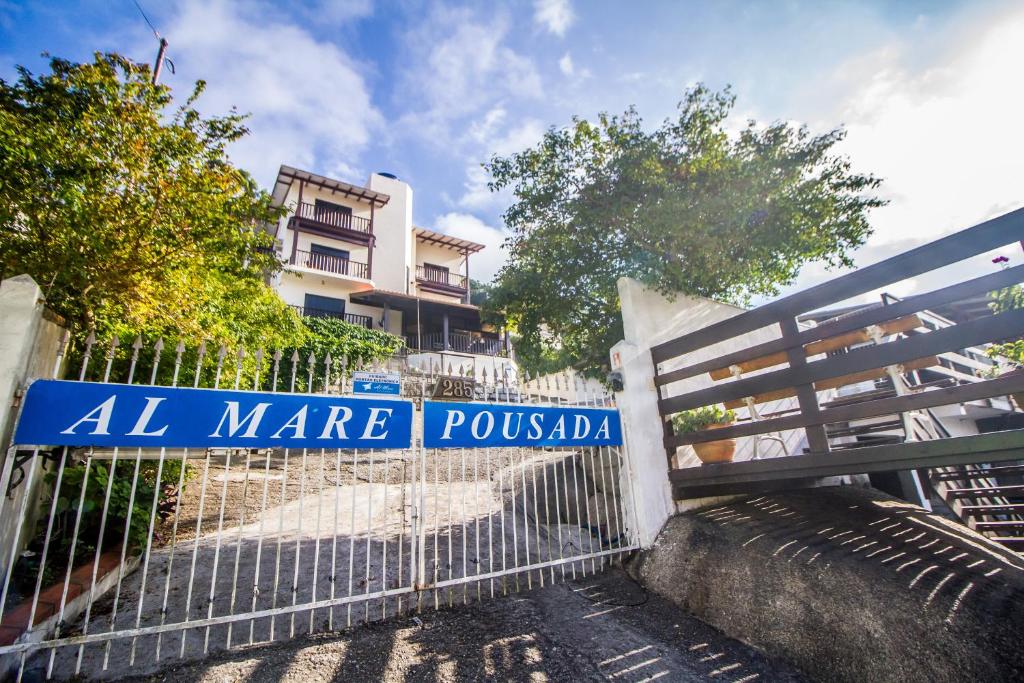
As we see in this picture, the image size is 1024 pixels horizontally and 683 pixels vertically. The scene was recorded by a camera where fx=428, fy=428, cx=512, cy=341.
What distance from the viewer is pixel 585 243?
792 cm

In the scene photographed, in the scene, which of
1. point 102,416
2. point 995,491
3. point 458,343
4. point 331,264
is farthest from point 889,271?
point 331,264

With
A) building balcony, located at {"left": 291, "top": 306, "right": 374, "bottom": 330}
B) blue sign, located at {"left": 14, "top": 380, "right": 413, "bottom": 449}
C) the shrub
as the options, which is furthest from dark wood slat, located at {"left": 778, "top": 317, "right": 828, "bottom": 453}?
building balcony, located at {"left": 291, "top": 306, "right": 374, "bottom": 330}

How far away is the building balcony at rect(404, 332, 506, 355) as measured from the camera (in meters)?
24.5

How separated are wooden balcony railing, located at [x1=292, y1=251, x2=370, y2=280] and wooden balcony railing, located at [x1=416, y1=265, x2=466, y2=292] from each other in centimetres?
369

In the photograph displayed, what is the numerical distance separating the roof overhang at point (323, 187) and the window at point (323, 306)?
5.17 m

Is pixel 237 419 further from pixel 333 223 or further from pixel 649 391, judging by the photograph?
pixel 333 223

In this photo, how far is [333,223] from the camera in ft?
79.0

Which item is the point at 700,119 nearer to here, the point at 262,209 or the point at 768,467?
the point at 768,467

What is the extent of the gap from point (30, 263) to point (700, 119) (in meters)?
8.96

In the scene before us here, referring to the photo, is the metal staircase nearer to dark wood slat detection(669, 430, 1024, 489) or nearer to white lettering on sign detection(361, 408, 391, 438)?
dark wood slat detection(669, 430, 1024, 489)

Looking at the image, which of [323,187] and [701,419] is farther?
[323,187]

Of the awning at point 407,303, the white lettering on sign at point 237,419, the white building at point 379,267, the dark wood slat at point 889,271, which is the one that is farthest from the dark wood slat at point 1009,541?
the awning at point 407,303

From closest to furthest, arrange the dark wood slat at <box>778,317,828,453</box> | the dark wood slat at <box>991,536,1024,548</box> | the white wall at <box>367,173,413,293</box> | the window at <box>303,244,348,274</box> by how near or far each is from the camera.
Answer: the dark wood slat at <box>778,317,828,453</box> → the dark wood slat at <box>991,536,1024,548</box> → the window at <box>303,244,348,274</box> → the white wall at <box>367,173,413,293</box>

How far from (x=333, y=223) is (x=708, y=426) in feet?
78.7
